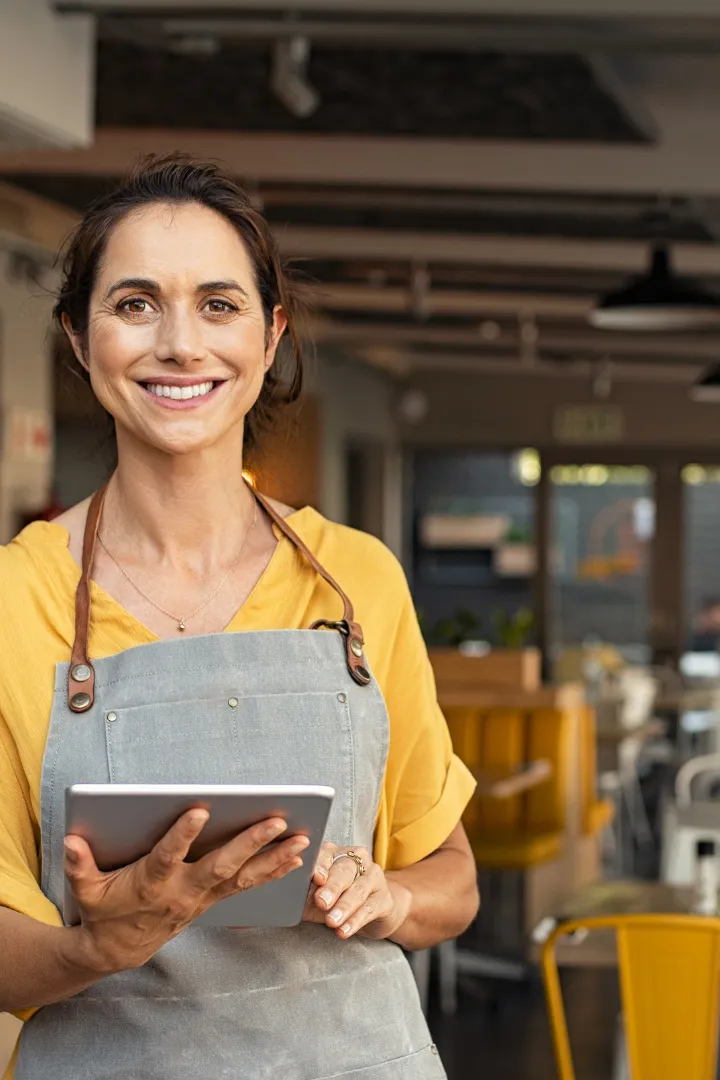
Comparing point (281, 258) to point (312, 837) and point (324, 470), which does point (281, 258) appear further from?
point (324, 470)

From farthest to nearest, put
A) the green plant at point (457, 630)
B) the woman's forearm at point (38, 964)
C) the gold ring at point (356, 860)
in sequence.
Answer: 1. the green plant at point (457, 630)
2. the gold ring at point (356, 860)
3. the woman's forearm at point (38, 964)

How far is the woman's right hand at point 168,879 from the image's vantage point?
3.74ft

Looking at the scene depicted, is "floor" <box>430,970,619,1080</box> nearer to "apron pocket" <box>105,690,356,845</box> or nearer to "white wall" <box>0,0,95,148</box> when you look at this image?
"white wall" <box>0,0,95,148</box>

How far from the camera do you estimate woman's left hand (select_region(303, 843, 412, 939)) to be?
4.32 ft

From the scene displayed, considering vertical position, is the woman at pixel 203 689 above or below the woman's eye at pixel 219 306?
below

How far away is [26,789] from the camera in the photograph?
4.60 ft

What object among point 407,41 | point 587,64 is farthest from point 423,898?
point 587,64

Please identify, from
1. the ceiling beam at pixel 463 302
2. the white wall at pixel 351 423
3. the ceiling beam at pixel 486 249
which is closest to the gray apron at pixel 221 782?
the ceiling beam at pixel 486 249

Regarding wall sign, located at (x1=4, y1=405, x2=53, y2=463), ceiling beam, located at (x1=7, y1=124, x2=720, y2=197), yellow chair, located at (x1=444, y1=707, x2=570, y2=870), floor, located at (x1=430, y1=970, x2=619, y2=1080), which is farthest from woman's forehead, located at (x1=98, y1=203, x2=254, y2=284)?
wall sign, located at (x1=4, y1=405, x2=53, y2=463)

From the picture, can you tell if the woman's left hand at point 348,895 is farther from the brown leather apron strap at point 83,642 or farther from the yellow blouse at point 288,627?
the brown leather apron strap at point 83,642

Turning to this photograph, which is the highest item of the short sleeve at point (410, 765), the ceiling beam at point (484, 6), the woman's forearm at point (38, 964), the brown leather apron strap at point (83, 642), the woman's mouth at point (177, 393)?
the ceiling beam at point (484, 6)

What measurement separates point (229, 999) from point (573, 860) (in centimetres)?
611

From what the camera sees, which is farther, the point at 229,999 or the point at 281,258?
the point at 281,258

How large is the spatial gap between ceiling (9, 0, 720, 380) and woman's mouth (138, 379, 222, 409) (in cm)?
348
